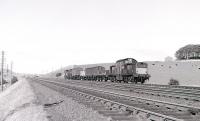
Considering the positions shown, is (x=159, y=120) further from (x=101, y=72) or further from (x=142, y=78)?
(x=101, y=72)

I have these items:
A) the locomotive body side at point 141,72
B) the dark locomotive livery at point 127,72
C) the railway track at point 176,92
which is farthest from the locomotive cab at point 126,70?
the railway track at point 176,92

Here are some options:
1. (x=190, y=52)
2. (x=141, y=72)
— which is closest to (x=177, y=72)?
(x=141, y=72)

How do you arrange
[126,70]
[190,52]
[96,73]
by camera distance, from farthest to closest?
[190,52]
[96,73]
[126,70]

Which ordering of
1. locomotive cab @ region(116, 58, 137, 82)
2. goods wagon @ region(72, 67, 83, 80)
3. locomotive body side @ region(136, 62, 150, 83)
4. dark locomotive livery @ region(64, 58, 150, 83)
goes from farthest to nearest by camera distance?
goods wagon @ region(72, 67, 83, 80) → locomotive cab @ region(116, 58, 137, 82) → dark locomotive livery @ region(64, 58, 150, 83) → locomotive body side @ region(136, 62, 150, 83)

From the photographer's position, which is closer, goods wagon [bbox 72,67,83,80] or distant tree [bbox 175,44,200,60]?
goods wagon [bbox 72,67,83,80]

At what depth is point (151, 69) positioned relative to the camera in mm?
75000

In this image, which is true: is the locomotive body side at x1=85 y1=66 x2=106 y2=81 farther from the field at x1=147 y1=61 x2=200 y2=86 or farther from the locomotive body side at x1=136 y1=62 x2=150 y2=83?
the locomotive body side at x1=136 y1=62 x2=150 y2=83

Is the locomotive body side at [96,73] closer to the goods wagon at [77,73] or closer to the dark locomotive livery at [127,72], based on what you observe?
the dark locomotive livery at [127,72]

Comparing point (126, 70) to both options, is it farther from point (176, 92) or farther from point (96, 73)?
point (176, 92)

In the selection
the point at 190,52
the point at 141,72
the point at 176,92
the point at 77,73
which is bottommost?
the point at 176,92

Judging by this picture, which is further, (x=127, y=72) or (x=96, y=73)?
(x=96, y=73)

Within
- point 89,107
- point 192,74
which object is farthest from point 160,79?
point 89,107

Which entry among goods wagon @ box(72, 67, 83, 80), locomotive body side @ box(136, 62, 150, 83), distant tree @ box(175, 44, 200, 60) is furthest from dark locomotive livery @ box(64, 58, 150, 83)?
distant tree @ box(175, 44, 200, 60)

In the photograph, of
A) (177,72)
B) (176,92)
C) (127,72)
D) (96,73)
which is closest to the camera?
(176,92)
